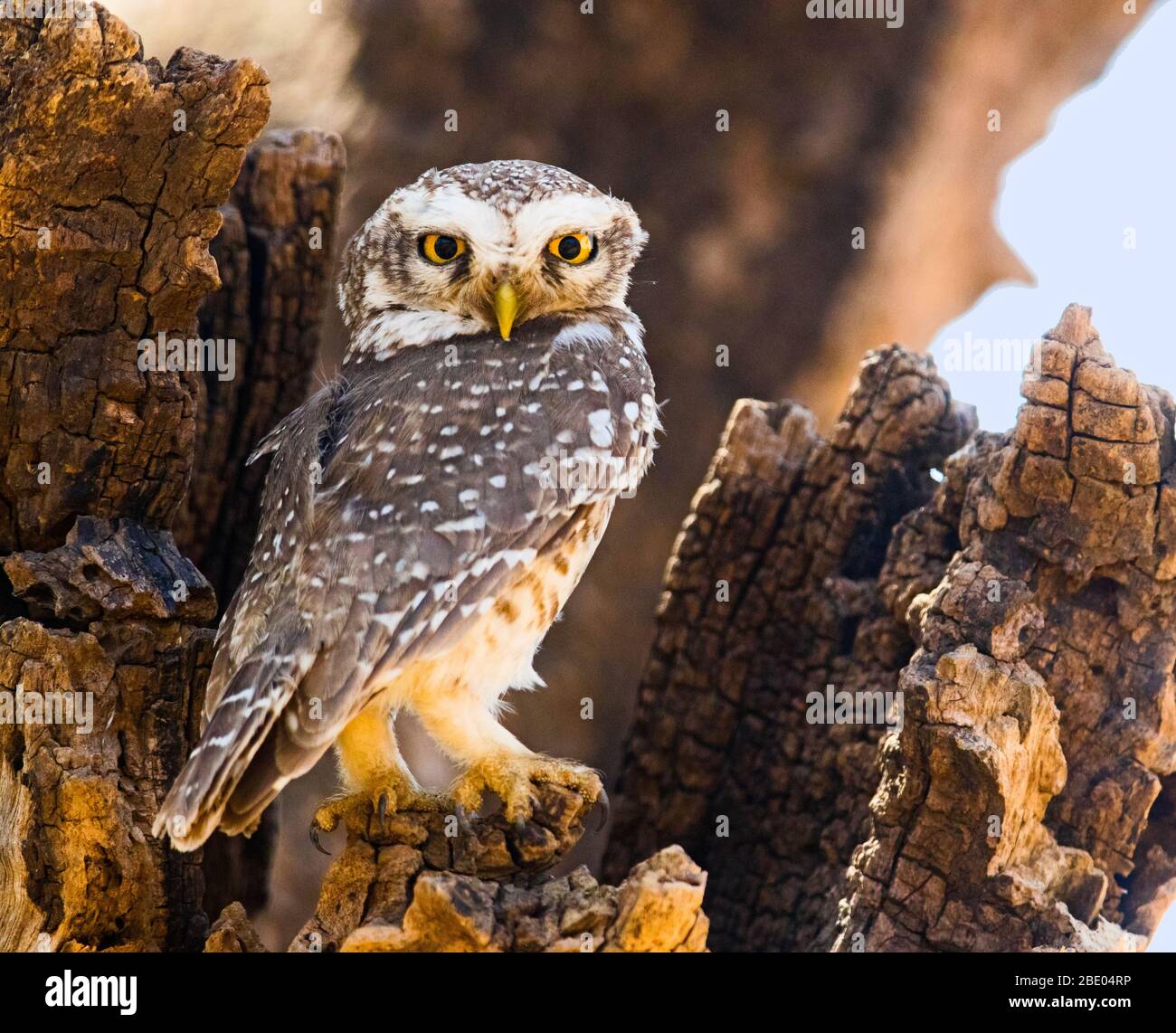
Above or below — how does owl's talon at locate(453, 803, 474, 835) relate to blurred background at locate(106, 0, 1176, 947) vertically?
below

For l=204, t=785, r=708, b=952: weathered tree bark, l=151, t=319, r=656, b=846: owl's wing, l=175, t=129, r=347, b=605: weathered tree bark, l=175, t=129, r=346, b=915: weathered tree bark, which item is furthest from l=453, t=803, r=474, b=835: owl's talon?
l=175, t=129, r=347, b=605: weathered tree bark

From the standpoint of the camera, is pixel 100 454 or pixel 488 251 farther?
pixel 100 454

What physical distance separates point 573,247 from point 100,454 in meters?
1.31

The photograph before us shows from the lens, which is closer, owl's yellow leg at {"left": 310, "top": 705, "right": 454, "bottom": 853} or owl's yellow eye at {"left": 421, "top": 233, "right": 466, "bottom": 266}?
owl's yellow leg at {"left": 310, "top": 705, "right": 454, "bottom": 853}

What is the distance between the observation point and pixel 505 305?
305 cm

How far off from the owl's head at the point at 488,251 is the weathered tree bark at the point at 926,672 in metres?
0.92

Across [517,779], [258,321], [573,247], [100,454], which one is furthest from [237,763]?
[258,321]

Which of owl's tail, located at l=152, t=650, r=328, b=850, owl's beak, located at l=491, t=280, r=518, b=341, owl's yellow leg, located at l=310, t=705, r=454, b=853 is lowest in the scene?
owl's yellow leg, located at l=310, t=705, r=454, b=853

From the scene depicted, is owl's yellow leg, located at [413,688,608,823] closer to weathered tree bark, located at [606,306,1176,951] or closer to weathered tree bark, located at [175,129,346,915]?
weathered tree bark, located at [606,306,1176,951]

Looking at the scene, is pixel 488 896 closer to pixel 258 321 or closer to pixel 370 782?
pixel 370 782

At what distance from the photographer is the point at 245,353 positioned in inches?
159

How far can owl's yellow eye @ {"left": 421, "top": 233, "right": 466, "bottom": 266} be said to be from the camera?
3.13 m
